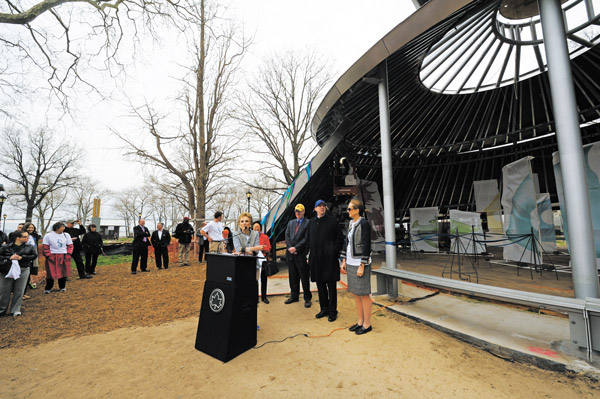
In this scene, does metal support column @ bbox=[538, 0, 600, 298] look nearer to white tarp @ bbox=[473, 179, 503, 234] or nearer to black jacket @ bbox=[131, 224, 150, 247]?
white tarp @ bbox=[473, 179, 503, 234]

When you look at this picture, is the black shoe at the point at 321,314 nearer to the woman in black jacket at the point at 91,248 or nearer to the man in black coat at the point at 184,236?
the man in black coat at the point at 184,236

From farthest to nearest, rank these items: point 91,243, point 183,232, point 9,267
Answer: point 183,232, point 91,243, point 9,267

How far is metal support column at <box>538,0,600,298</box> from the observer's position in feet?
8.81

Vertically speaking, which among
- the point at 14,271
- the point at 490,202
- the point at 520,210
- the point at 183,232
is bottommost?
Answer: the point at 14,271

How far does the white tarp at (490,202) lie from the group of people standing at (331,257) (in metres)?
9.14

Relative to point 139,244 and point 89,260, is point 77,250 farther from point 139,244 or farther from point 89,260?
point 139,244

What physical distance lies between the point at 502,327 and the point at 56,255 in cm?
865

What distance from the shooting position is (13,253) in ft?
14.5

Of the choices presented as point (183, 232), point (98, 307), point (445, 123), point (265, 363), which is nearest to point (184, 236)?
point (183, 232)

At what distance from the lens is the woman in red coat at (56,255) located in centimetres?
566

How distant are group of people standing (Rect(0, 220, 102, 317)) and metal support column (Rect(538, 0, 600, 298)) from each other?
320 inches

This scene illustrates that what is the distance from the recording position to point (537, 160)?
1114 cm

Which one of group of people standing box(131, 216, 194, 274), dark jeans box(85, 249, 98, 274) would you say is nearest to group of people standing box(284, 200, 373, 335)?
group of people standing box(131, 216, 194, 274)

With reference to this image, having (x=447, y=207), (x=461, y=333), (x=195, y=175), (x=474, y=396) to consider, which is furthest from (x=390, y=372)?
(x=195, y=175)
